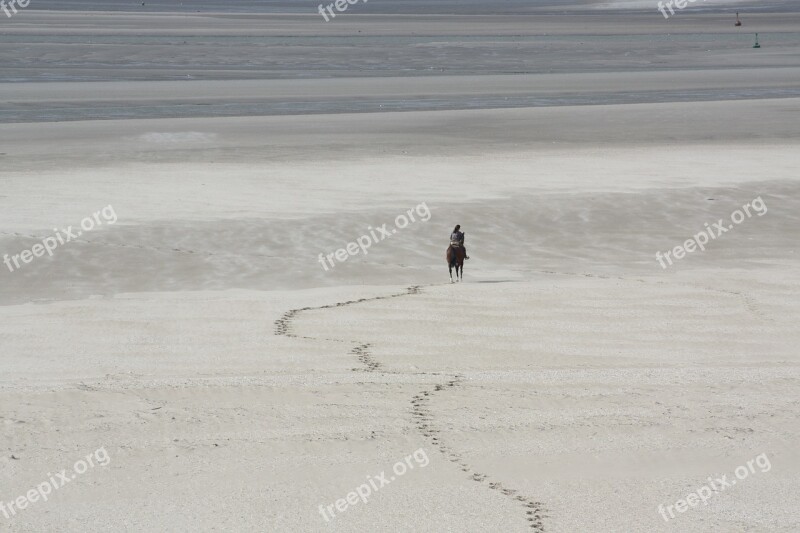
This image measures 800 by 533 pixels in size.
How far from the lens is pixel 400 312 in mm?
14531

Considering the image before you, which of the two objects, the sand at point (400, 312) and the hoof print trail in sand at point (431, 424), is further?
the sand at point (400, 312)

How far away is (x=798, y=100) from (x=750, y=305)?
92.0 ft

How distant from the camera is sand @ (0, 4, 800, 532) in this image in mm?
8414

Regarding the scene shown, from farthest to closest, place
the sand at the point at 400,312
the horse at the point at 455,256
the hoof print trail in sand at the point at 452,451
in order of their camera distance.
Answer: the horse at the point at 455,256 → the sand at the point at 400,312 → the hoof print trail in sand at the point at 452,451

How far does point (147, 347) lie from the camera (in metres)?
12.6

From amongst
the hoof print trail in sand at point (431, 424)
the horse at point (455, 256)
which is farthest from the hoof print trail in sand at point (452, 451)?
the horse at point (455, 256)

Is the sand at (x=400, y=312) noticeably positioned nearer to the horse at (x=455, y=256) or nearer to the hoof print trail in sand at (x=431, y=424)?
the hoof print trail in sand at (x=431, y=424)

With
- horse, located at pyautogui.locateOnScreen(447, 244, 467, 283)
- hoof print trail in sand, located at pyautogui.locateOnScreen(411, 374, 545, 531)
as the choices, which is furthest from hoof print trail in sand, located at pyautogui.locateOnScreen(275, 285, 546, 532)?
horse, located at pyautogui.locateOnScreen(447, 244, 467, 283)

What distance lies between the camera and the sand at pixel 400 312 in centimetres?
841

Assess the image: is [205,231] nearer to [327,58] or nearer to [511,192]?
[511,192]

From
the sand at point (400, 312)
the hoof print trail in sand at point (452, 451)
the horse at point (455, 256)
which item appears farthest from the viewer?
the horse at point (455, 256)

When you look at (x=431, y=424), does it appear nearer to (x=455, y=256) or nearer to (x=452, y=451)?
(x=452, y=451)

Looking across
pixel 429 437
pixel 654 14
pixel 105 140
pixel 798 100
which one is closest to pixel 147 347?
pixel 429 437

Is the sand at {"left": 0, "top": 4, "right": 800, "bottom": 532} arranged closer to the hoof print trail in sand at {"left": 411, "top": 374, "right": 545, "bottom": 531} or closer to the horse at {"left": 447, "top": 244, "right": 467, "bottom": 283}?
the hoof print trail in sand at {"left": 411, "top": 374, "right": 545, "bottom": 531}
